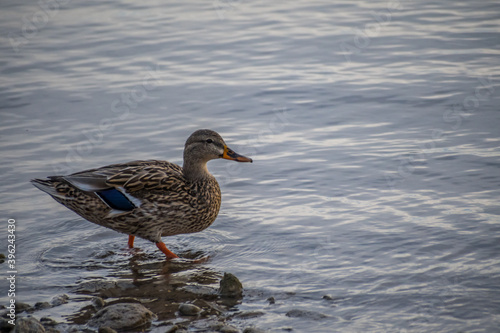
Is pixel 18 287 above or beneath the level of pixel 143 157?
beneath

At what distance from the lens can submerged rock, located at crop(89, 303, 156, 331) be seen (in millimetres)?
6176

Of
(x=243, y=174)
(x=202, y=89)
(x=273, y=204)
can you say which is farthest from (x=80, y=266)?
(x=202, y=89)

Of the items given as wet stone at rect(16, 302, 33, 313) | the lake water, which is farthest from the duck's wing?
wet stone at rect(16, 302, 33, 313)

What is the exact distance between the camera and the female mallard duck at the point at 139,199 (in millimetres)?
8188

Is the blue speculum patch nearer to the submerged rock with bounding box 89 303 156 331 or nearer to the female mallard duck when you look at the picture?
the female mallard duck

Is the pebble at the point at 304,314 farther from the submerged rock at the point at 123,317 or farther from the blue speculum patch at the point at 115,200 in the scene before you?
the blue speculum patch at the point at 115,200

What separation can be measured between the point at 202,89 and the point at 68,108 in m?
2.78

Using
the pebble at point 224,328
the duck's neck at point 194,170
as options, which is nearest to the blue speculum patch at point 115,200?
the duck's neck at point 194,170

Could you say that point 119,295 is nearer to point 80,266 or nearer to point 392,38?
point 80,266

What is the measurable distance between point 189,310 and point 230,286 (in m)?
0.56

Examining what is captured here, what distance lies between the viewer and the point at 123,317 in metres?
6.20

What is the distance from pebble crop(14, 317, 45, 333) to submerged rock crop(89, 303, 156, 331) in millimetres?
532

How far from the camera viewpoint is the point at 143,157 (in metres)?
11.0

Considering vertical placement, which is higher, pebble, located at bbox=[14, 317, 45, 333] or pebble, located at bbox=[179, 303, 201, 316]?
pebble, located at bbox=[14, 317, 45, 333]
